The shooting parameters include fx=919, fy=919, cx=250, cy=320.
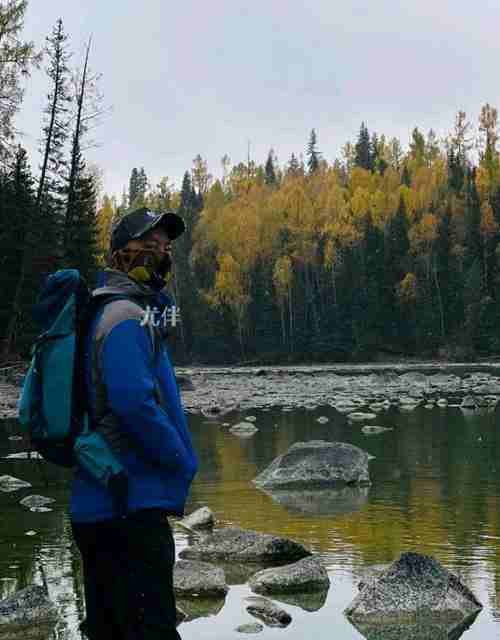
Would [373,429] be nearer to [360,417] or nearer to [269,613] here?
[360,417]

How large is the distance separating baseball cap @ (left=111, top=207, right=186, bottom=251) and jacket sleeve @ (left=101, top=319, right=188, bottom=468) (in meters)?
0.50

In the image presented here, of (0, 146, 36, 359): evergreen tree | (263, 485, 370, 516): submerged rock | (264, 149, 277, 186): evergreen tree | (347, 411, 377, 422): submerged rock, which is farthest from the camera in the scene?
(264, 149, 277, 186): evergreen tree

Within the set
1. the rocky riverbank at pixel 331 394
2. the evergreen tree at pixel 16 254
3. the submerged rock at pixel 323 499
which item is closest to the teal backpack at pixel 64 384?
the submerged rock at pixel 323 499

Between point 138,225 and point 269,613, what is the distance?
7.96 feet

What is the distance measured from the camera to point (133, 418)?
9.55 feet

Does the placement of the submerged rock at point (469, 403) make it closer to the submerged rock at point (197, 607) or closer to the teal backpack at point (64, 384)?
the submerged rock at point (197, 607)

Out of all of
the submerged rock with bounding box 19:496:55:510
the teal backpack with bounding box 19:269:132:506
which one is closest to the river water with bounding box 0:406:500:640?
the submerged rock with bounding box 19:496:55:510

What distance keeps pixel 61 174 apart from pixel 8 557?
88.2ft

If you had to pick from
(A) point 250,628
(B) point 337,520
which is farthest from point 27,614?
→ (B) point 337,520

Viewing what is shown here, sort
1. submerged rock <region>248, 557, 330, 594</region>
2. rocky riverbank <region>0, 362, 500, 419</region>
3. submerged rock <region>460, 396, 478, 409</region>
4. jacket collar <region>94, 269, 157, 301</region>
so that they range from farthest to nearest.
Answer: rocky riverbank <region>0, 362, 500, 419</region> < submerged rock <region>460, 396, 478, 409</region> < submerged rock <region>248, 557, 330, 594</region> < jacket collar <region>94, 269, 157, 301</region>

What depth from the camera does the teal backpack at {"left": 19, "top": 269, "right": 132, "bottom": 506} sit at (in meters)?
3.00

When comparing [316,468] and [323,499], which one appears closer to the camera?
[323,499]

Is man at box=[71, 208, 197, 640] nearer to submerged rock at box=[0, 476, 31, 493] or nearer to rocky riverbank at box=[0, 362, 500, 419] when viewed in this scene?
submerged rock at box=[0, 476, 31, 493]

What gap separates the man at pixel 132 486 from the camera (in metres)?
2.94
